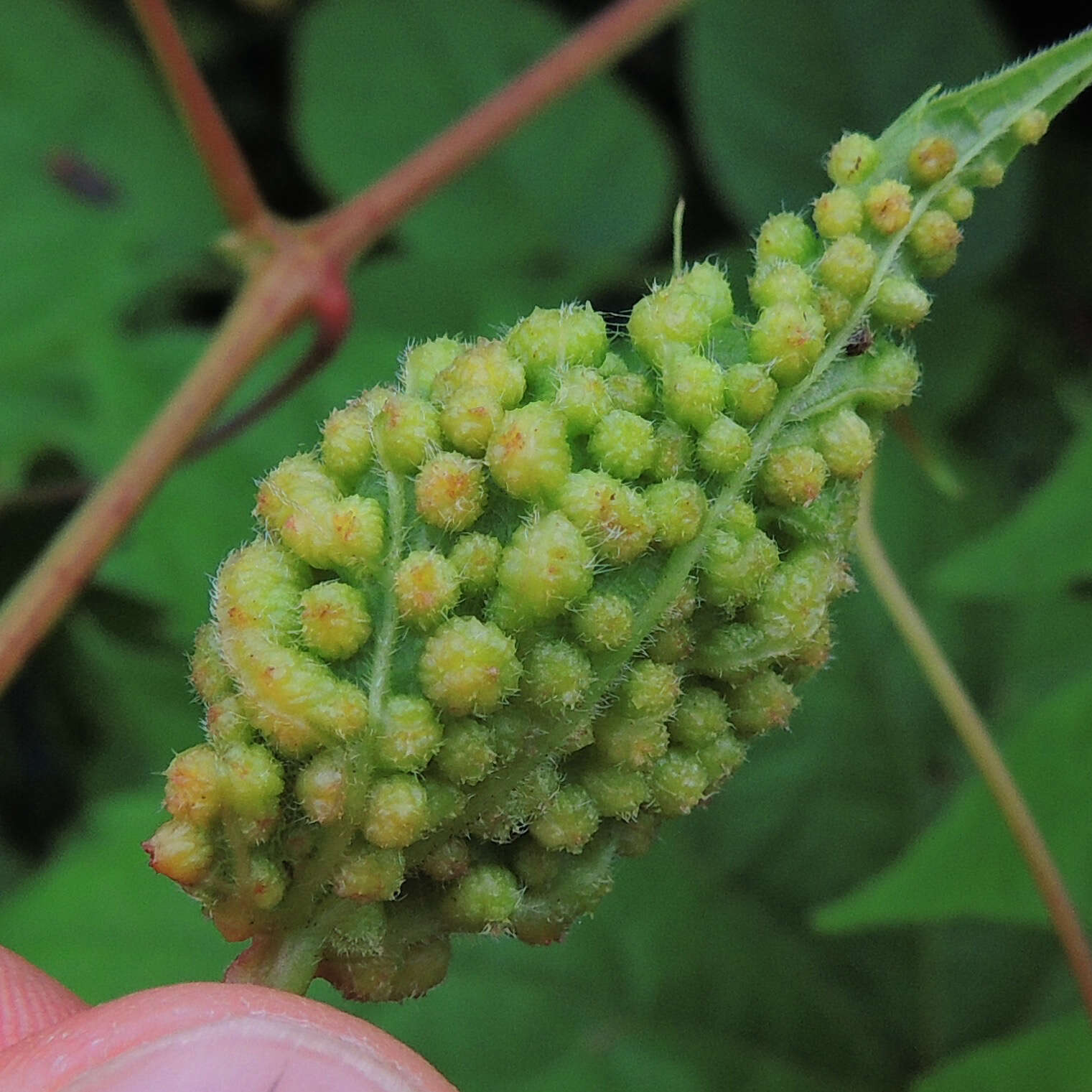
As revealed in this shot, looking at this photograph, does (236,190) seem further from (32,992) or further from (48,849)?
(48,849)

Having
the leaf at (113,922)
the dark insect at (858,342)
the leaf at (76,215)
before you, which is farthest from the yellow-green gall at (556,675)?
the leaf at (76,215)

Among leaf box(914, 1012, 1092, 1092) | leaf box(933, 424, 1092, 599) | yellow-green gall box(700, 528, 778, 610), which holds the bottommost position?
leaf box(914, 1012, 1092, 1092)

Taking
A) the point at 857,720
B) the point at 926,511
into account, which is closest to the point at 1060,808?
the point at 857,720

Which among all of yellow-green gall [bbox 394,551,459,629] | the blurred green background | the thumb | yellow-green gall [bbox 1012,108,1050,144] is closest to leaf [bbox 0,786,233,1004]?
the blurred green background

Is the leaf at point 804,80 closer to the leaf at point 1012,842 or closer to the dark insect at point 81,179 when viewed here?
the dark insect at point 81,179

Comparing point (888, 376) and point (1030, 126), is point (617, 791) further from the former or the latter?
point (1030, 126)

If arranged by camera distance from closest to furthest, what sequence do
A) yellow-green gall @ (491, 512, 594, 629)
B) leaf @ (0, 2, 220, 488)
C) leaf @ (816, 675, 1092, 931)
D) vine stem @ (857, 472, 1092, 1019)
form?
yellow-green gall @ (491, 512, 594, 629) < vine stem @ (857, 472, 1092, 1019) < leaf @ (816, 675, 1092, 931) < leaf @ (0, 2, 220, 488)

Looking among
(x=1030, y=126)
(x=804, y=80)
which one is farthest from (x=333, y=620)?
(x=804, y=80)

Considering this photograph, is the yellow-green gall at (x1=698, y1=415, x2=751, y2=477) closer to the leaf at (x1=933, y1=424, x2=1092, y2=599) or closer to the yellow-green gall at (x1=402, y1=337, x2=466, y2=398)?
the yellow-green gall at (x1=402, y1=337, x2=466, y2=398)
